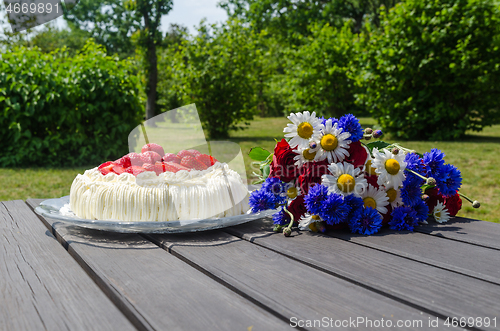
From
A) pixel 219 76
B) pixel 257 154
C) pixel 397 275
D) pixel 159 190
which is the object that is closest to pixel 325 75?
pixel 219 76

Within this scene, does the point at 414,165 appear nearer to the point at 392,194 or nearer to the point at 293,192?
the point at 392,194

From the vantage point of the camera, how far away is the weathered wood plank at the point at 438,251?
978 mm

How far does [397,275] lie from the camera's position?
94cm

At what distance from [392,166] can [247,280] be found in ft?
2.24

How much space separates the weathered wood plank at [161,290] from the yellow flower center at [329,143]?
1.98ft

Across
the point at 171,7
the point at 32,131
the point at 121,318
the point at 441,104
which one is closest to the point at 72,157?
the point at 32,131

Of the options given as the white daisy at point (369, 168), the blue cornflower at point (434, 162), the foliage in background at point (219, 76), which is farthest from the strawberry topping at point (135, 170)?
the foliage in background at point (219, 76)

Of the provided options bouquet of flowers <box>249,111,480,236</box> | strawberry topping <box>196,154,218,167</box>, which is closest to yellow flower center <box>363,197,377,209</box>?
bouquet of flowers <box>249,111,480,236</box>

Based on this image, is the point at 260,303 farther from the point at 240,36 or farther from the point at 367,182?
the point at 240,36

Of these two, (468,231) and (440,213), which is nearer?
(468,231)

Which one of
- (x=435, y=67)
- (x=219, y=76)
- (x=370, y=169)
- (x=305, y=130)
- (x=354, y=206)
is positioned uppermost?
(x=219, y=76)

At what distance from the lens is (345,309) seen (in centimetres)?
77

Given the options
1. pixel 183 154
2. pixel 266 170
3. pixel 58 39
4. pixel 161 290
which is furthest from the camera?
pixel 58 39

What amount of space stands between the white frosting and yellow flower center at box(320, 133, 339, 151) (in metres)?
0.35
